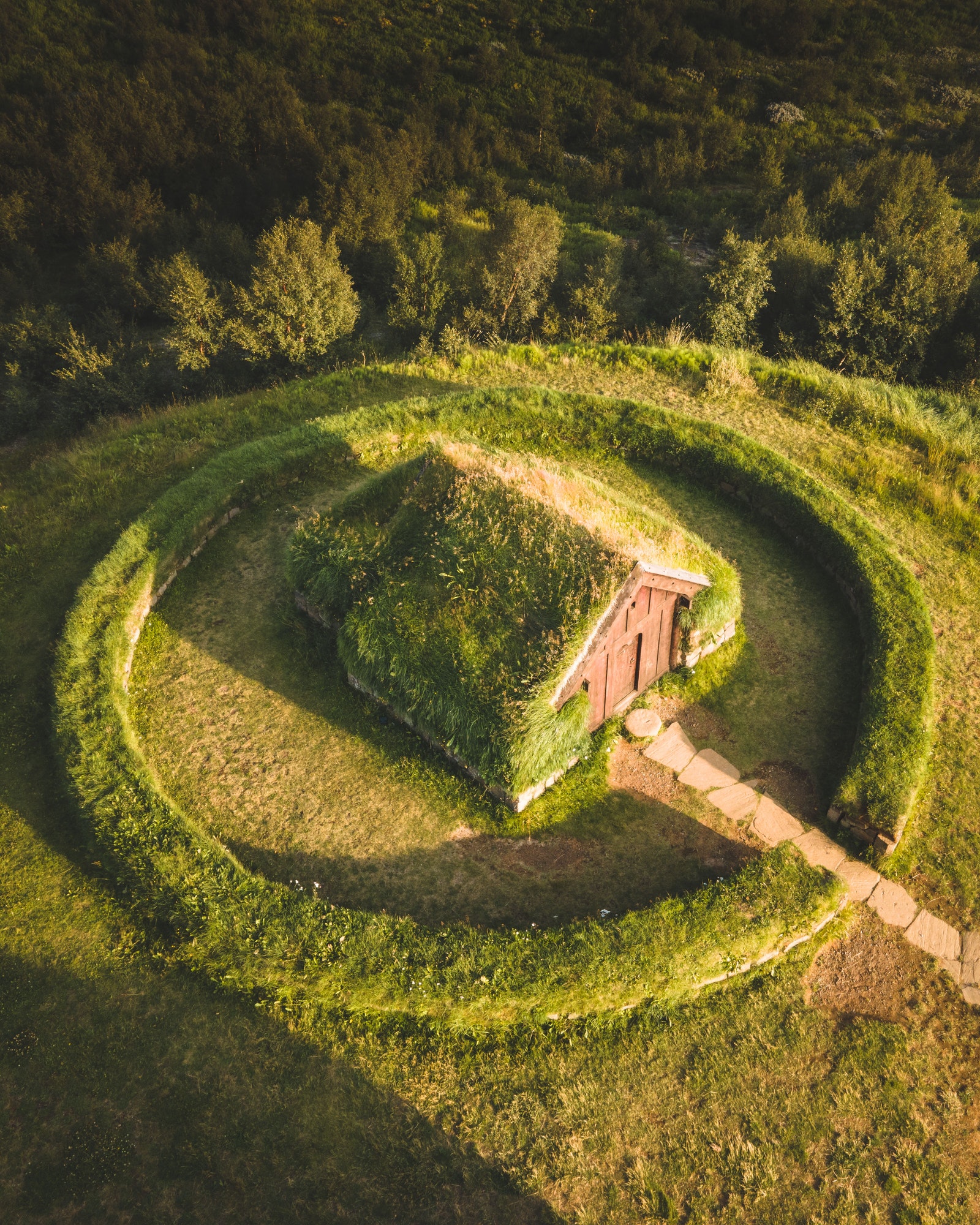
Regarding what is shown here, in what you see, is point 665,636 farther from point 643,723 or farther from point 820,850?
point 820,850

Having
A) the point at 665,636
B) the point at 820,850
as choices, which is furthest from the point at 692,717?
the point at 820,850

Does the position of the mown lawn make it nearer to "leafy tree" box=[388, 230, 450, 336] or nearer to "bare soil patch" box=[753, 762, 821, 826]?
"bare soil patch" box=[753, 762, 821, 826]

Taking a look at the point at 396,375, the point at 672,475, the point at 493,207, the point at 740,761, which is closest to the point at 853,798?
the point at 740,761

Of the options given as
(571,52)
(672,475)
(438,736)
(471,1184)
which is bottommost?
(471,1184)

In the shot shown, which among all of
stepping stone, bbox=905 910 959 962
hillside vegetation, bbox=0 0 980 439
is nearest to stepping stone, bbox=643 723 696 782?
stepping stone, bbox=905 910 959 962

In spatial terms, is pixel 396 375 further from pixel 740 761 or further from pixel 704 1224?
pixel 704 1224

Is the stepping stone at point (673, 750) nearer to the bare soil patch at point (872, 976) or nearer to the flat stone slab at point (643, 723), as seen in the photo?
the flat stone slab at point (643, 723)
